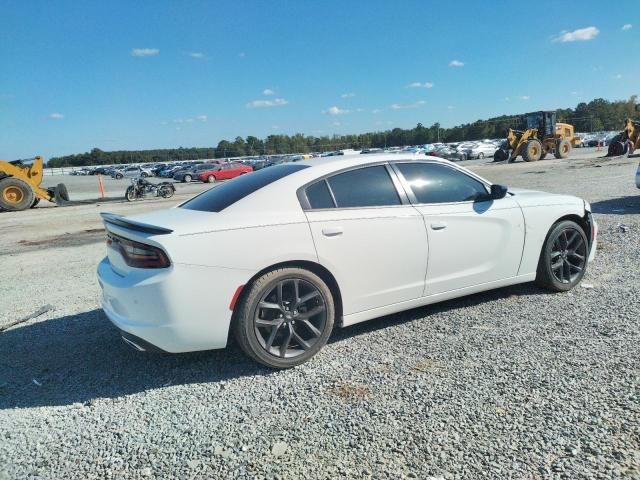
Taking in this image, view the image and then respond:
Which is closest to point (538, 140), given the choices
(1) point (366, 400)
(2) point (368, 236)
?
(2) point (368, 236)

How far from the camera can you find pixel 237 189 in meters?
3.77

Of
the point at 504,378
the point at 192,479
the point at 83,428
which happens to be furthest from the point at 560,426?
the point at 83,428

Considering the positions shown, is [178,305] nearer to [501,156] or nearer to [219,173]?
[501,156]

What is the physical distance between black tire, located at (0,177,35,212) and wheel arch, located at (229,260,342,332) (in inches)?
710

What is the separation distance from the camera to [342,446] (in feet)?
8.11

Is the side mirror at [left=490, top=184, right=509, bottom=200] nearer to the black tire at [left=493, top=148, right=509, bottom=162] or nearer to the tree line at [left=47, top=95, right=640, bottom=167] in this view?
the black tire at [left=493, top=148, right=509, bottom=162]

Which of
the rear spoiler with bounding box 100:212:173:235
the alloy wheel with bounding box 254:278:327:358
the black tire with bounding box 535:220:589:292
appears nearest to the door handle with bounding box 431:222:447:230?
the alloy wheel with bounding box 254:278:327:358

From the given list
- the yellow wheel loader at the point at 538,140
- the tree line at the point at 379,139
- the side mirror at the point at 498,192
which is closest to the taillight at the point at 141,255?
the side mirror at the point at 498,192

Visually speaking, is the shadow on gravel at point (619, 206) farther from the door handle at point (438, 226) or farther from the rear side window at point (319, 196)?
the rear side window at point (319, 196)

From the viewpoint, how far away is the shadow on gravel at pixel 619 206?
9.17m

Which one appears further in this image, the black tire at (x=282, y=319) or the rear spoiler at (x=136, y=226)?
the black tire at (x=282, y=319)

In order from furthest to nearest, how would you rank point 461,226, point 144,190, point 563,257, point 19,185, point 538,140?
point 538,140, point 144,190, point 19,185, point 563,257, point 461,226

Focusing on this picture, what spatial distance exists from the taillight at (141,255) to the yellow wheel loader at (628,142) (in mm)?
31470

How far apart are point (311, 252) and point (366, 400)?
3.51 ft
